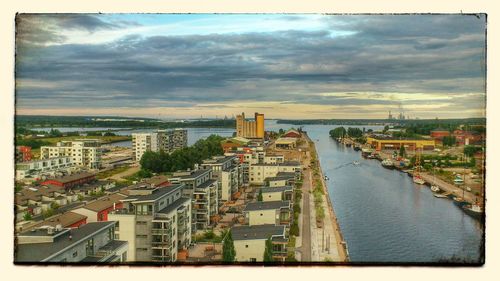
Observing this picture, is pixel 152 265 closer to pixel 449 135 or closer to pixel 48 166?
pixel 48 166

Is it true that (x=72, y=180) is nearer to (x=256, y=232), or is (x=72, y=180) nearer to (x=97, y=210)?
(x=97, y=210)

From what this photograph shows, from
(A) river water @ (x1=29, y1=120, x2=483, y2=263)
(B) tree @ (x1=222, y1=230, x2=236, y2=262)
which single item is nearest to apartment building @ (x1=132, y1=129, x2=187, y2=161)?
(A) river water @ (x1=29, y1=120, x2=483, y2=263)

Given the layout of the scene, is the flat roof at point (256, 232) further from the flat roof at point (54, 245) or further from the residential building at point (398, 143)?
the residential building at point (398, 143)

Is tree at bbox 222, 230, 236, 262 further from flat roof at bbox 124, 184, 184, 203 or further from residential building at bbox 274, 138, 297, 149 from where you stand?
residential building at bbox 274, 138, 297, 149

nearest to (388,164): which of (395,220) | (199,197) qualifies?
(395,220)

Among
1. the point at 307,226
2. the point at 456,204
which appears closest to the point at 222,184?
the point at 307,226

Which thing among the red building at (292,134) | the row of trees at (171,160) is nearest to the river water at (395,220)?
the row of trees at (171,160)
